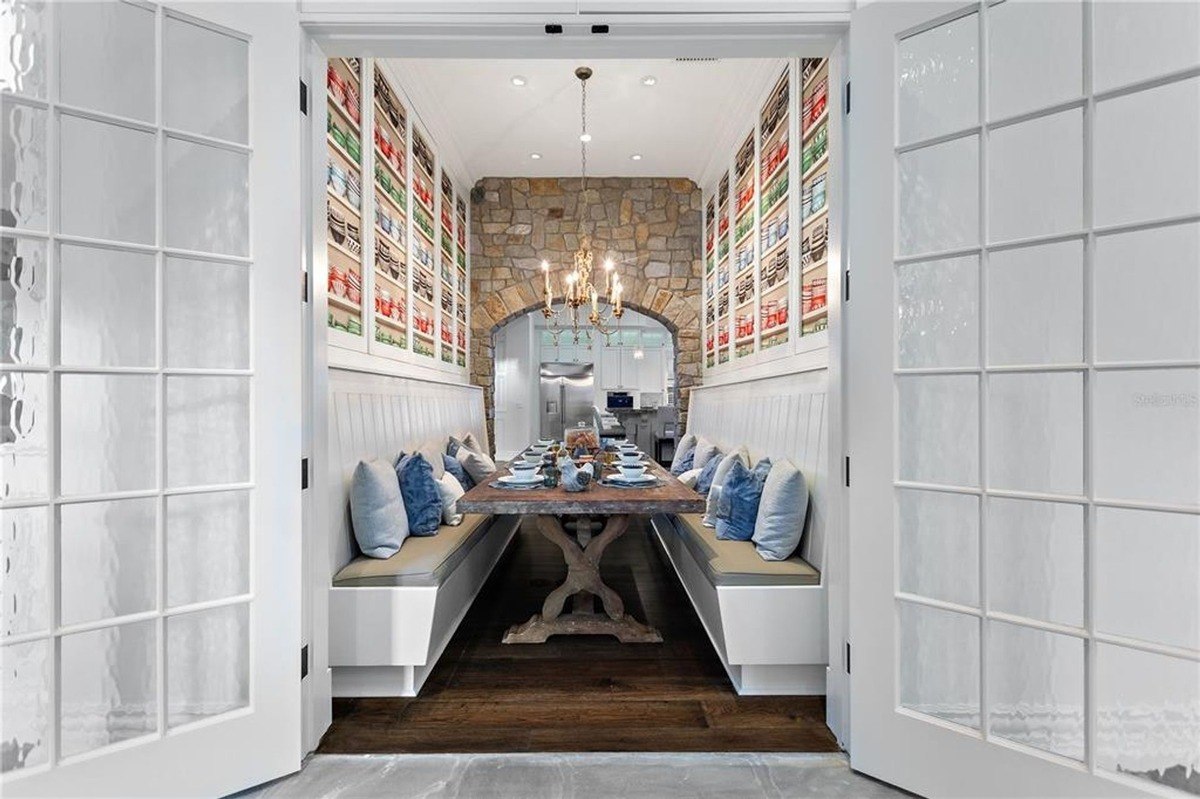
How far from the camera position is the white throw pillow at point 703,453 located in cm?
396

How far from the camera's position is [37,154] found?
1.39m

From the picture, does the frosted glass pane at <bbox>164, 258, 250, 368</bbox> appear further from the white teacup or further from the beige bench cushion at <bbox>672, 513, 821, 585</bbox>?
the beige bench cushion at <bbox>672, 513, 821, 585</bbox>

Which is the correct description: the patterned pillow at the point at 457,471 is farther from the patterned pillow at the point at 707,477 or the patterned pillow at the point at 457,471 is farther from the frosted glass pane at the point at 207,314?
the frosted glass pane at the point at 207,314

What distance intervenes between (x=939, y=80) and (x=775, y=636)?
195 cm

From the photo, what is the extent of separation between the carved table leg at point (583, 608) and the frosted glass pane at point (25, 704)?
1.60 metres

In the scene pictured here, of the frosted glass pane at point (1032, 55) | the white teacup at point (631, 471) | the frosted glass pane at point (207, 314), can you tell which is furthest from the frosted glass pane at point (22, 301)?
the frosted glass pane at point (1032, 55)

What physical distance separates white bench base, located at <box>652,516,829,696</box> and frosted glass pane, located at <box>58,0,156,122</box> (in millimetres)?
2451

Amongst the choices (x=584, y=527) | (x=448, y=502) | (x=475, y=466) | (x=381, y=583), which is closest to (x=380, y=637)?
(x=381, y=583)

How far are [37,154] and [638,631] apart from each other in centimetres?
270

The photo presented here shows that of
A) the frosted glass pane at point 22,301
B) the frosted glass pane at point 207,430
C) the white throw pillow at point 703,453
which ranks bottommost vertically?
the white throw pillow at point 703,453

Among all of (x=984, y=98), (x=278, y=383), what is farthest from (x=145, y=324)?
(x=984, y=98)

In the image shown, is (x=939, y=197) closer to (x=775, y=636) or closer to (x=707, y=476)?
(x=775, y=636)

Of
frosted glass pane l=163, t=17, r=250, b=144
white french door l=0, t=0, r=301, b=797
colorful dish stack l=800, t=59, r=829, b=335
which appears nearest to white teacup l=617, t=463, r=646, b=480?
colorful dish stack l=800, t=59, r=829, b=335

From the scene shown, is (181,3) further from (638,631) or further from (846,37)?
(638,631)
